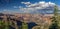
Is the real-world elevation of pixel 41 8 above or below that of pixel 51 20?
above

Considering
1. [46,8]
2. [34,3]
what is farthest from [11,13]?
[46,8]

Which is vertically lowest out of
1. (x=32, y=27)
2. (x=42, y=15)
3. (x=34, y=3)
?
(x=32, y=27)

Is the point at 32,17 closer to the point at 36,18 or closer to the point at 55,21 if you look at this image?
the point at 36,18

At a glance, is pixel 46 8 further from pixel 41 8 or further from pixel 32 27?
pixel 32 27

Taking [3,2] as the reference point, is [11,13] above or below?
below

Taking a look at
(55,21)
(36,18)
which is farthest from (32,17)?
(55,21)

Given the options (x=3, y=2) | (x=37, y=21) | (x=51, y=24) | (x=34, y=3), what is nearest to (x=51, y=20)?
(x=51, y=24)

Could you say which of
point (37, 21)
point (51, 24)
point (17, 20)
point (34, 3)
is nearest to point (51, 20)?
point (51, 24)

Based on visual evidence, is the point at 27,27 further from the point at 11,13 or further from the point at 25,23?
the point at 11,13
